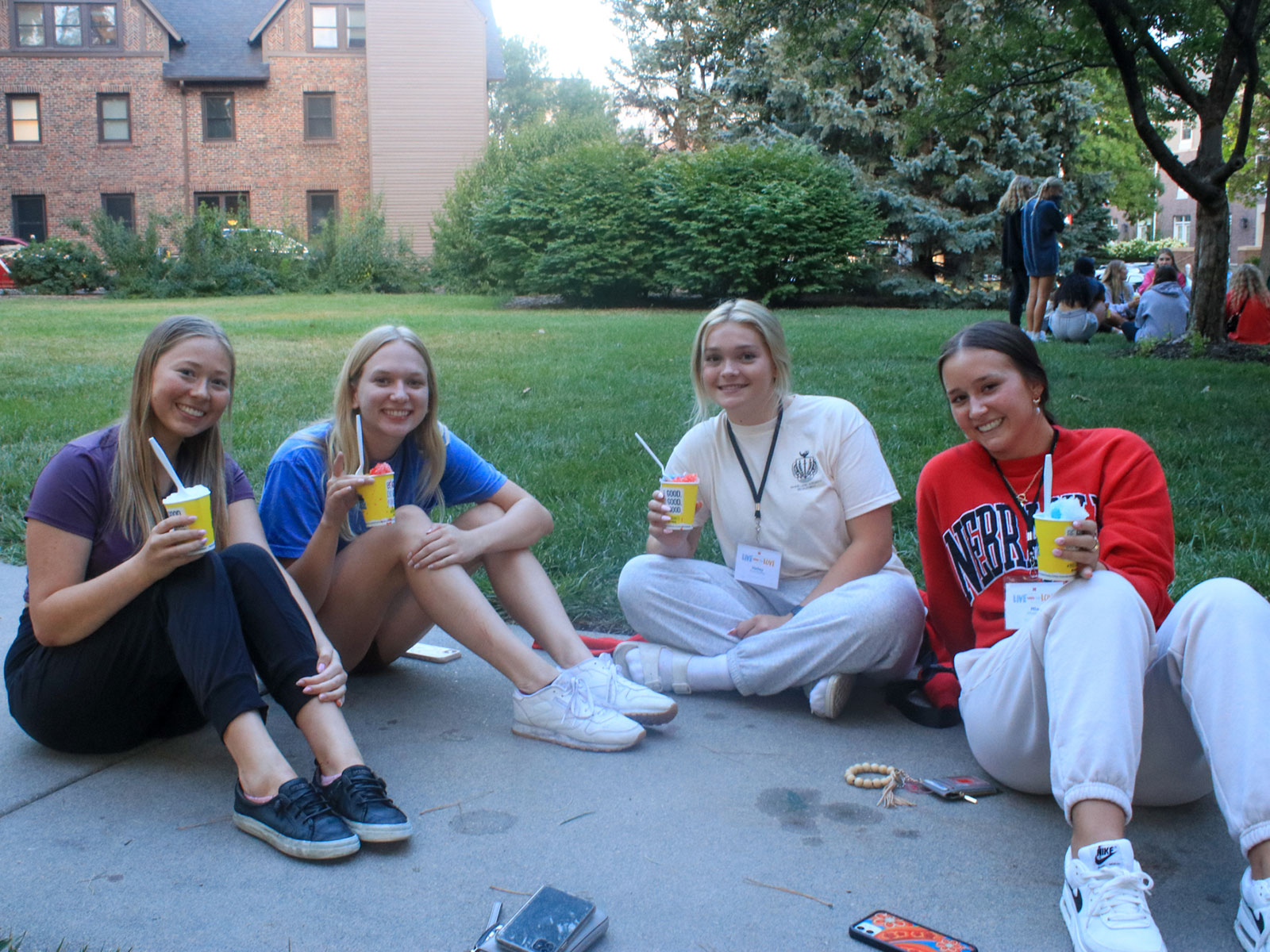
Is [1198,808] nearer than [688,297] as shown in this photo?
Yes

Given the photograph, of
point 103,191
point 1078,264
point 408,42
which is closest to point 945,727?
point 1078,264

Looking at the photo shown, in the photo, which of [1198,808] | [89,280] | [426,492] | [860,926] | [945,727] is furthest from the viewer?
[89,280]

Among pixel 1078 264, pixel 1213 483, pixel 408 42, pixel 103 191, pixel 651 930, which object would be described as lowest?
pixel 651 930

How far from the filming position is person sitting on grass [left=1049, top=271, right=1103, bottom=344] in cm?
1254

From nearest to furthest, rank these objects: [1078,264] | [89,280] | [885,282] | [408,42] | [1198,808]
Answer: [1198,808] → [1078,264] → [885,282] → [89,280] → [408,42]

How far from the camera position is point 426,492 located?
3484 millimetres

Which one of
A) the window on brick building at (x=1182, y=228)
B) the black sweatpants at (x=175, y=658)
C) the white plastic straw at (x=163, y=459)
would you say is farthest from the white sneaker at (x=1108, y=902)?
the window on brick building at (x=1182, y=228)

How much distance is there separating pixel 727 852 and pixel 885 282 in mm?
18969

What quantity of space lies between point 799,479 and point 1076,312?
407 inches

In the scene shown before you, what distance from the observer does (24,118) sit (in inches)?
1232

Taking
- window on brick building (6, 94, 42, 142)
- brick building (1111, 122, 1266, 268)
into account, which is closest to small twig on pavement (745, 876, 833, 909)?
window on brick building (6, 94, 42, 142)

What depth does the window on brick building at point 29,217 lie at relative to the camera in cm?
3147

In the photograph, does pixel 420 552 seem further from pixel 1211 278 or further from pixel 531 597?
pixel 1211 278

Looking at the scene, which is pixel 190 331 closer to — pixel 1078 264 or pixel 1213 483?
pixel 1213 483
